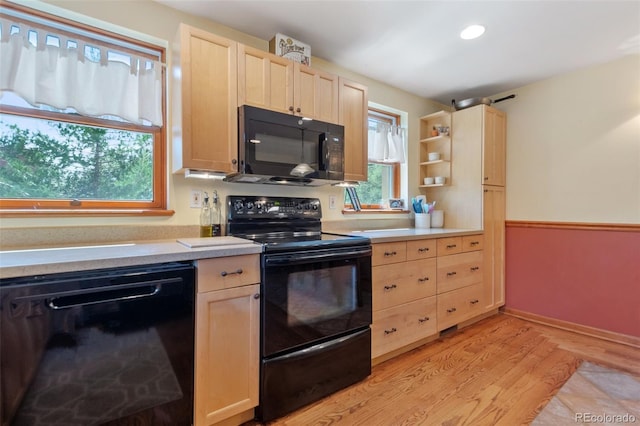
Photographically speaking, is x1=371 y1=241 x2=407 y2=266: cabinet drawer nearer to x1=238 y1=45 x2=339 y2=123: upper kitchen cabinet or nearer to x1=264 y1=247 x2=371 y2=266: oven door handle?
x1=264 y1=247 x2=371 y2=266: oven door handle

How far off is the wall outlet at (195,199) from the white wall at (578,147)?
9.94 feet

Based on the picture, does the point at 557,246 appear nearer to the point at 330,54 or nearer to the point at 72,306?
the point at 330,54

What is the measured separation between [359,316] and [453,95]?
8.91 feet

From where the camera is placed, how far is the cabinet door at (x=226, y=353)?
1.40 m

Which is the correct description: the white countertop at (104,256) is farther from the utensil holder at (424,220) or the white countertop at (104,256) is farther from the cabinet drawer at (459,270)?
the utensil holder at (424,220)

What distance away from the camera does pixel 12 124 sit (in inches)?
59.8

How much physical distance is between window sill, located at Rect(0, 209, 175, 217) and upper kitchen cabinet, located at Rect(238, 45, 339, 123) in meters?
0.85

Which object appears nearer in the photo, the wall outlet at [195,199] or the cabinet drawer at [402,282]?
the wall outlet at [195,199]

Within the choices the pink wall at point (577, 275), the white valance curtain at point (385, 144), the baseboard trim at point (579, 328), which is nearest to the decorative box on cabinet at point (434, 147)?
the white valance curtain at point (385, 144)

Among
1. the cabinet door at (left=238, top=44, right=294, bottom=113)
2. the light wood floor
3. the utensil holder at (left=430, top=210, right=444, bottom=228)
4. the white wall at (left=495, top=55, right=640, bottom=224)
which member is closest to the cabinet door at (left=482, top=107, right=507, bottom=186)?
the white wall at (left=495, top=55, right=640, bottom=224)

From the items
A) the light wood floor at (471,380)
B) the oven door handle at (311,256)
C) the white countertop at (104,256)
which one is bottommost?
the light wood floor at (471,380)

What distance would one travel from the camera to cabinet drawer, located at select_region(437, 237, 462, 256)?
98.1 inches

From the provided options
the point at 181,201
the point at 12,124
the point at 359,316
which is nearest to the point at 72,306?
the point at 181,201

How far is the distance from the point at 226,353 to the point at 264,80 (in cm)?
159
